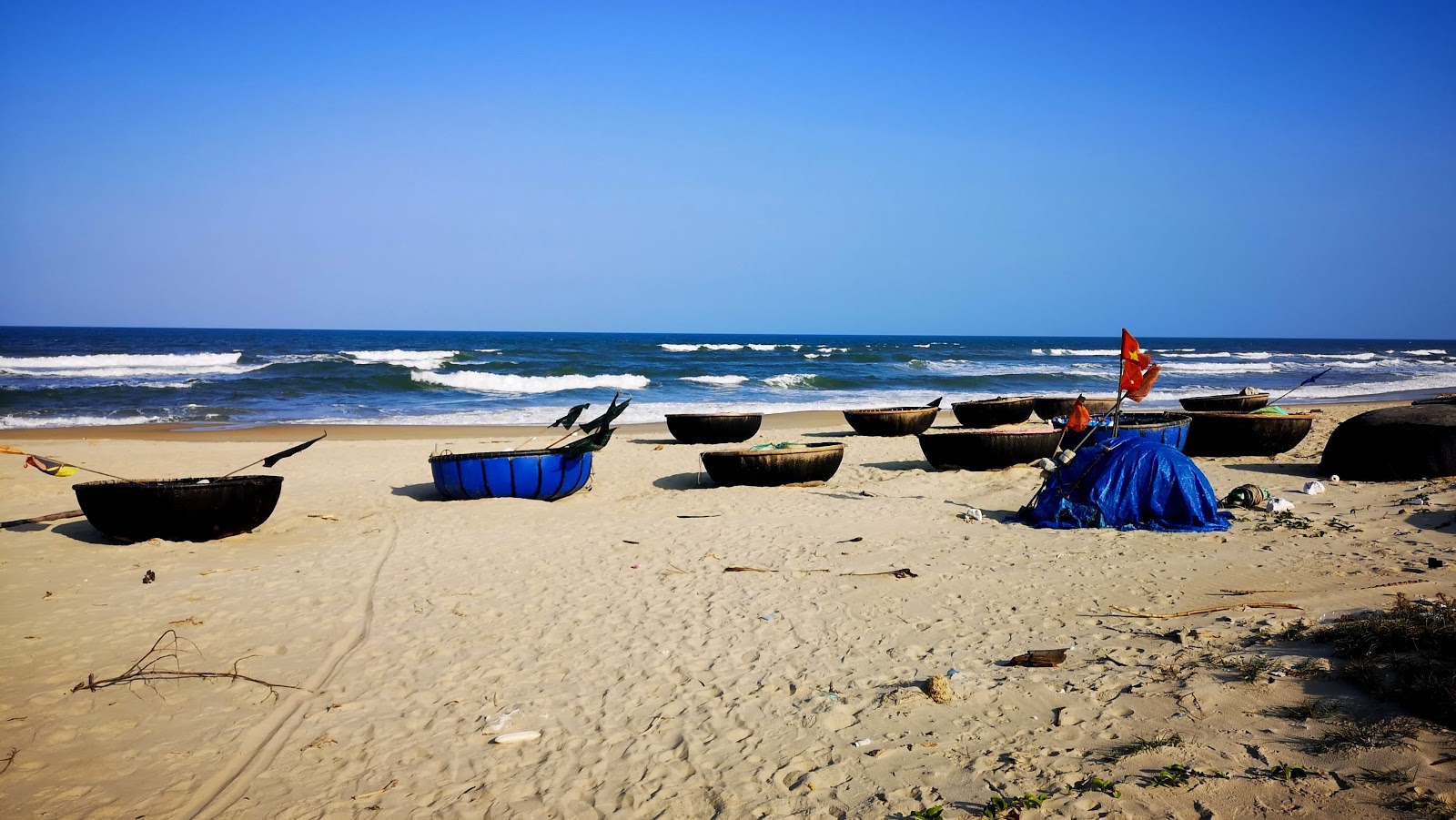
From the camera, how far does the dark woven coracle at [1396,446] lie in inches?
387

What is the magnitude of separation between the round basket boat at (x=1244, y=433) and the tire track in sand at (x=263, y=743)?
1147 centimetres

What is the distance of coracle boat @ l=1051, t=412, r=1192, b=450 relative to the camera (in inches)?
413

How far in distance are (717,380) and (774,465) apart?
2524cm

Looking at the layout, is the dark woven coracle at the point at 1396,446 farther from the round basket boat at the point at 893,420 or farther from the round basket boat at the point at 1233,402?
the round basket boat at the point at 893,420

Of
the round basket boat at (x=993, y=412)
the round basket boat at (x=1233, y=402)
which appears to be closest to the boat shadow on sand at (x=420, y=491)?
the round basket boat at (x=993, y=412)

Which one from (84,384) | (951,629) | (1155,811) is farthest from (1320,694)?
(84,384)

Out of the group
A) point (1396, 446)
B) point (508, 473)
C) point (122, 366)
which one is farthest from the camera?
point (122, 366)

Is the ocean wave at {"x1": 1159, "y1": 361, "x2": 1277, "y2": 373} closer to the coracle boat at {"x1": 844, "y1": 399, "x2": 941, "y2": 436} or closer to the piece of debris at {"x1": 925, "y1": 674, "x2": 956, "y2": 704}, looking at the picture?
the coracle boat at {"x1": 844, "y1": 399, "x2": 941, "y2": 436}

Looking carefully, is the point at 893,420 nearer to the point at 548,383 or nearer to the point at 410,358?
the point at 548,383

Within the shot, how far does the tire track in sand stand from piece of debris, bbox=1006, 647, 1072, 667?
361 centimetres

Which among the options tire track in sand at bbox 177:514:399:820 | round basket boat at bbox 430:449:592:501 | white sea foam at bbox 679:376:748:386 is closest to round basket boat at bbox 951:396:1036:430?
round basket boat at bbox 430:449:592:501

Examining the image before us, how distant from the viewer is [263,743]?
13.5 ft

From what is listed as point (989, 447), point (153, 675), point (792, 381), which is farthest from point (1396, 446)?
point (792, 381)

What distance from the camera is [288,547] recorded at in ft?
26.5
